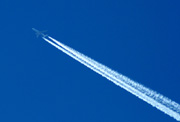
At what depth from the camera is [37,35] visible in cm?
6456

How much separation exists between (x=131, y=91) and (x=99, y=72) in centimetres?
634

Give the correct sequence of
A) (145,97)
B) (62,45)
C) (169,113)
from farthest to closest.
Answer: (62,45), (145,97), (169,113)

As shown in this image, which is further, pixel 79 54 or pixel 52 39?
pixel 52 39

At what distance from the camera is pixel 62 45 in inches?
2267

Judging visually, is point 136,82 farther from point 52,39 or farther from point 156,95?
point 52,39

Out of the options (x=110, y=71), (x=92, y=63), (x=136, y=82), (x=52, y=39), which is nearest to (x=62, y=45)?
(x=52, y=39)

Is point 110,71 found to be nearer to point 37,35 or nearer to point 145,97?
point 145,97

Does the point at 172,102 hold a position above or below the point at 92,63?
below

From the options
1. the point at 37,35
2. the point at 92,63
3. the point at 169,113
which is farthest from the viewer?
the point at 37,35

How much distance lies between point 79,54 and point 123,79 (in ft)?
A: 30.7

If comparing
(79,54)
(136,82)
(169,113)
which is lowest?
(169,113)

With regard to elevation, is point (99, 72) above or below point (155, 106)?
above

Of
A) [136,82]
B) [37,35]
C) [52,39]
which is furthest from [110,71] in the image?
[37,35]

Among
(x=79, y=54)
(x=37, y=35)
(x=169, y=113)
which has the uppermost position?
(x=37, y=35)
